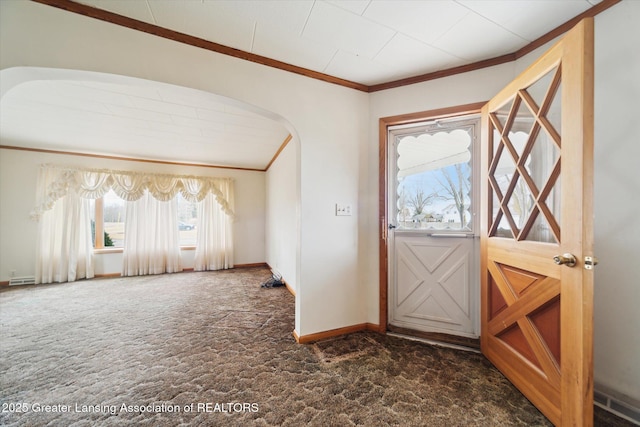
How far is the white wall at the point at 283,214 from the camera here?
3.53 meters

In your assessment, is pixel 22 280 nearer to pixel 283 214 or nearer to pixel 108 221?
pixel 108 221

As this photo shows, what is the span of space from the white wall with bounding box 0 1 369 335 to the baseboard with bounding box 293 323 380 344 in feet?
0.14

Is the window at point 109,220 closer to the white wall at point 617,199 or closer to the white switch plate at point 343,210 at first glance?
the white switch plate at point 343,210

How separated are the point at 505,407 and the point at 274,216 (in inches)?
167

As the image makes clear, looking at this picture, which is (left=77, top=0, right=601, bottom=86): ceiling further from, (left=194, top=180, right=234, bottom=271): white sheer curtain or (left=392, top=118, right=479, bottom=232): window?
(left=194, top=180, right=234, bottom=271): white sheer curtain

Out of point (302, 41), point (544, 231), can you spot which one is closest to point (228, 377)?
point (544, 231)

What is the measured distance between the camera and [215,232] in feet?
17.3

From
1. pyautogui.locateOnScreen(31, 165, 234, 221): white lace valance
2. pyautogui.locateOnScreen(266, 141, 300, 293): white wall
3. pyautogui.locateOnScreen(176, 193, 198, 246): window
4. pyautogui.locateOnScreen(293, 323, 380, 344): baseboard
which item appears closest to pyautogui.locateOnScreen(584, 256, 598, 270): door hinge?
pyautogui.locateOnScreen(293, 323, 380, 344): baseboard

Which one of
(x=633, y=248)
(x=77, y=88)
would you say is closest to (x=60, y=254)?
(x=77, y=88)

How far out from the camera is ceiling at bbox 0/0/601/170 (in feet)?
4.54

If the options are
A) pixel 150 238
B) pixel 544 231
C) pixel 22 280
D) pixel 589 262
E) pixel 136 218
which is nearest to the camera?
pixel 589 262

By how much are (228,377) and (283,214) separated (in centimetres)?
274

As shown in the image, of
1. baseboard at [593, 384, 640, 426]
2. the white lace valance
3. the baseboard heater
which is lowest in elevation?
the baseboard heater

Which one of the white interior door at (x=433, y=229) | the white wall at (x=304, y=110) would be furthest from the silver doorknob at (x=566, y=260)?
the white wall at (x=304, y=110)
